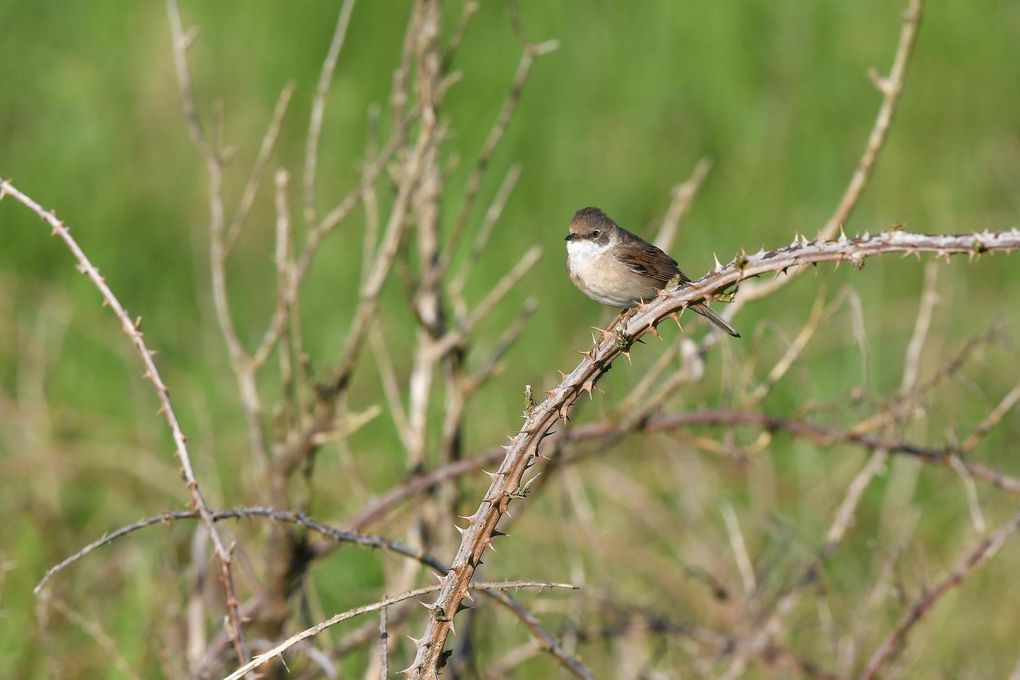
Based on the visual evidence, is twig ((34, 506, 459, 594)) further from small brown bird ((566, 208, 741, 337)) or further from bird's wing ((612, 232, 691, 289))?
bird's wing ((612, 232, 691, 289))

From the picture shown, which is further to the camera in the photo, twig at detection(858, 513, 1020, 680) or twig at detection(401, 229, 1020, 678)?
twig at detection(858, 513, 1020, 680)

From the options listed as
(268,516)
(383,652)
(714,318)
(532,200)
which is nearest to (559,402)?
(383,652)

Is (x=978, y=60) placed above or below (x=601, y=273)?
above

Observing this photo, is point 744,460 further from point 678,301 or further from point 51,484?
point 51,484

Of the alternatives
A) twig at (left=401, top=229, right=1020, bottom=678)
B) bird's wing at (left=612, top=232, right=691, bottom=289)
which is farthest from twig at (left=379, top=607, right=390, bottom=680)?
bird's wing at (left=612, top=232, right=691, bottom=289)

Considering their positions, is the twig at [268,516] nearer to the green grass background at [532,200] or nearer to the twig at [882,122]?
the twig at [882,122]

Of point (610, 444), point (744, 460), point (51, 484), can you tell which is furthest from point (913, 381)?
point (51, 484)

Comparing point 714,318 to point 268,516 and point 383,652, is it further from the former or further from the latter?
point 383,652

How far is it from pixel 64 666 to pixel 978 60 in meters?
8.03

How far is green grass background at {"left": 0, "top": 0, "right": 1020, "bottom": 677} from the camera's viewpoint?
6672mm

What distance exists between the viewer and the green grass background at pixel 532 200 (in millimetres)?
6672

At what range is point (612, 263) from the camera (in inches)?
177

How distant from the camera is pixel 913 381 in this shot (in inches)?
176

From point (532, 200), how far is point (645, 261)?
4261mm
